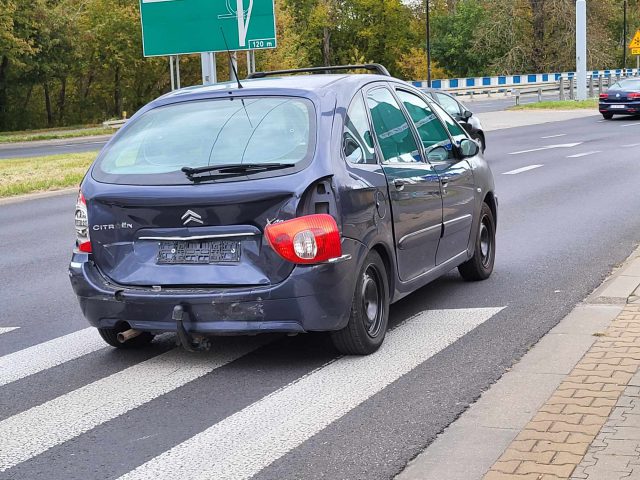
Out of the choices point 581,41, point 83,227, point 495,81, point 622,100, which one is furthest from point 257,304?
point 495,81

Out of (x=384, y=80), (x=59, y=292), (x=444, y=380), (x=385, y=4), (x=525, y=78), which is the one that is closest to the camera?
(x=444, y=380)

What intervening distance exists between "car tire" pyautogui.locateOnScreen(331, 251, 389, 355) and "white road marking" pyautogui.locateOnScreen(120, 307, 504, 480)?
0.08 meters

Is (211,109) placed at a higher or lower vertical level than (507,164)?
higher

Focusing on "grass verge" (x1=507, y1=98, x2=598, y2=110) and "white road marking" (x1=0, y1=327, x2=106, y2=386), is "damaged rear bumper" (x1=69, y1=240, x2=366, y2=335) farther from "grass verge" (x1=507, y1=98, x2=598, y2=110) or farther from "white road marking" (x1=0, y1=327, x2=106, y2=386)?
"grass verge" (x1=507, y1=98, x2=598, y2=110)

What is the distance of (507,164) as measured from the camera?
21.1 m

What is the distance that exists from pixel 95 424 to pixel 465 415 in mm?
1749

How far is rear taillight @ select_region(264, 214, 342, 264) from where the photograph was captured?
5.95 m

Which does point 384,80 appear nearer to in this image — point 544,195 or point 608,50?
point 544,195

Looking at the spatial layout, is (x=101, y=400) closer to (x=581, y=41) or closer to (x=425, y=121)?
(x=425, y=121)

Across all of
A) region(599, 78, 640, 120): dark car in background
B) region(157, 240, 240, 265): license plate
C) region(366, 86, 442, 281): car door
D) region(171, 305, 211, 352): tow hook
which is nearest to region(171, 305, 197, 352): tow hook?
region(171, 305, 211, 352): tow hook

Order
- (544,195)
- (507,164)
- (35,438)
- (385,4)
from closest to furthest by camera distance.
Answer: (35,438) < (544,195) < (507,164) < (385,4)

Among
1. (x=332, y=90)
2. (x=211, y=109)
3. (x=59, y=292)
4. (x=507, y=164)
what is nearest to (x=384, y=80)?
(x=332, y=90)

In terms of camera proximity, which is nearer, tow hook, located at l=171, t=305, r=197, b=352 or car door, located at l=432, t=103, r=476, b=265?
tow hook, located at l=171, t=305, r=197, b=352

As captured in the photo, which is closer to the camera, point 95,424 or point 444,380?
point 95,424
